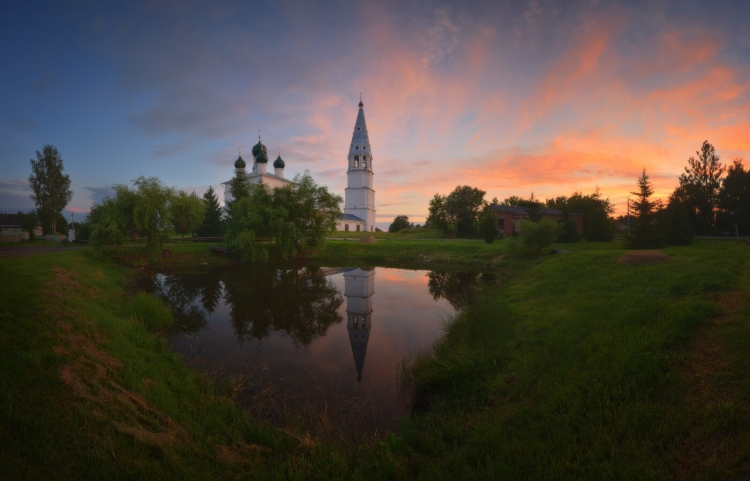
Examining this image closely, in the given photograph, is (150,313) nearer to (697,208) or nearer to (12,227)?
(697,208)

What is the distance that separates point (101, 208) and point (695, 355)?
1507 inches

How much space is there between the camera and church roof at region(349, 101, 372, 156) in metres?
66.2

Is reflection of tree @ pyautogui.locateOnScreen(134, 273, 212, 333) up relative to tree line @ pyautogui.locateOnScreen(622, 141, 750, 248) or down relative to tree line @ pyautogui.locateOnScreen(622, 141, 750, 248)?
down

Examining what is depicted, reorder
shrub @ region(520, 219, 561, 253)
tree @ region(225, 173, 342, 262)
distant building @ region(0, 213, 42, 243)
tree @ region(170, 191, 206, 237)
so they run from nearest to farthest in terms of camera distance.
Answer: shrub @ region(520, 219, 561, 253) → tree @ region(170, 191, 206, 237) → tree @ region(225, 173, 342, 262) → distant building @ region(0, 213, 42, 243)

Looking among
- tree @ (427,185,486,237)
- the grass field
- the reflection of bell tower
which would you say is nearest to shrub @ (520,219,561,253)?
the reflection of bell tower

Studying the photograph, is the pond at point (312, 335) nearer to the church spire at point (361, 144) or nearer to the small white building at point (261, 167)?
the small white building at point (261, 167)

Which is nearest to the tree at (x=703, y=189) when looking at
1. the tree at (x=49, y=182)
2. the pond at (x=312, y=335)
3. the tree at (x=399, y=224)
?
the pond at (x=312, y=335)

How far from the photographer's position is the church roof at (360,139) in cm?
6625

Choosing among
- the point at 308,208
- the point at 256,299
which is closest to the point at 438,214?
the point at 308,208

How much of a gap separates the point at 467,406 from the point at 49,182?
6166cm

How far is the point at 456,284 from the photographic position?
821 inches

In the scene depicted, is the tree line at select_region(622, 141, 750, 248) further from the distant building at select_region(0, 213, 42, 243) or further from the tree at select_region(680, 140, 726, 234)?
the distant building at select_region(0, 213, 42, 243)

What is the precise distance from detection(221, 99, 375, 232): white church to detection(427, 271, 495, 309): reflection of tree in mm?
41207

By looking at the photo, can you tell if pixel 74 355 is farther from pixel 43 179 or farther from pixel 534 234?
pixel 43 179
